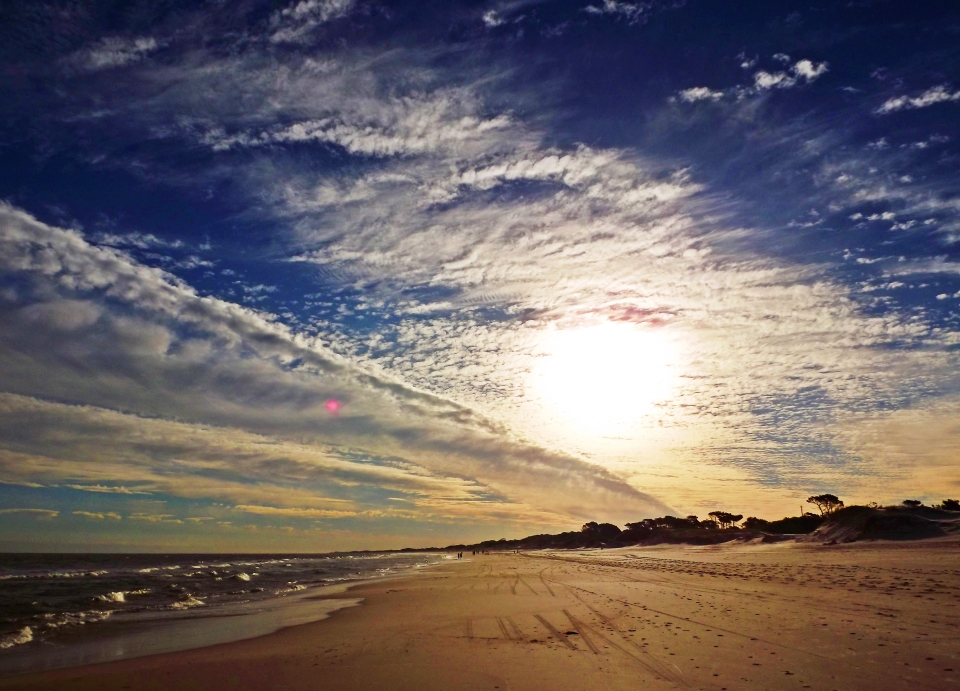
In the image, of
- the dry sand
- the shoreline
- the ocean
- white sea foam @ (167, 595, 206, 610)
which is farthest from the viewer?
white sea foam @ (167, 595, 206, 610)

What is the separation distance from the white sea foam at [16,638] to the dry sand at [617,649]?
582cm

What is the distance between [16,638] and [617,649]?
56.1ft

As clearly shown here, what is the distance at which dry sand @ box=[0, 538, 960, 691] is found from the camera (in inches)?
324

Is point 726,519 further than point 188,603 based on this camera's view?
Yes

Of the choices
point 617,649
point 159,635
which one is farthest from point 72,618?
point 617,649

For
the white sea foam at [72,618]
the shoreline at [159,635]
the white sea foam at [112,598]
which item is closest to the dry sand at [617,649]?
the shoreline at [159,635]

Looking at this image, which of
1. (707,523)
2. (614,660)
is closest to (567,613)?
(614,660)

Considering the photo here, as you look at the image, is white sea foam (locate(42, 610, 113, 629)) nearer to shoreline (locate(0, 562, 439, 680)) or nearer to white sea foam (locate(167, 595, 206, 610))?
shoreline (locate(0, 562, 439, 680))

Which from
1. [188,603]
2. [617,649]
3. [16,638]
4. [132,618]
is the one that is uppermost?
[617,649]

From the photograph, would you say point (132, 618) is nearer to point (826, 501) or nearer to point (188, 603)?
point (188, 603)

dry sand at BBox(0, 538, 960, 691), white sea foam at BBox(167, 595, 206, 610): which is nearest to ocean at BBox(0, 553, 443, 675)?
white sea foam at BBox(167, 595, 206, 610)

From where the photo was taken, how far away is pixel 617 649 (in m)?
10.2

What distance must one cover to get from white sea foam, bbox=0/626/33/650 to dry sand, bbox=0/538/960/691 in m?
5.82

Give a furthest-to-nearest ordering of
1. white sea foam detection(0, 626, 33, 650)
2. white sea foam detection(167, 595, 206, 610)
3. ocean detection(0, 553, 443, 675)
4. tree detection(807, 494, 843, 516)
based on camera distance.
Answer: tree detection(807, 494, 843, 516), white sea foam detection(167, 595, 206, 610), white sea foam detection(0, 626, 33, 650), ocean detection(0, 553, 443, 675)
